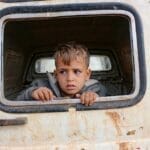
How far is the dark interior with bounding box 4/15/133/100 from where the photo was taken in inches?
95.5

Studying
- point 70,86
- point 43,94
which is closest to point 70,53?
point 70,86

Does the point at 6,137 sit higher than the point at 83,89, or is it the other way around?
the point at 83,89

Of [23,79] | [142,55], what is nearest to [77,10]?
[142,55]

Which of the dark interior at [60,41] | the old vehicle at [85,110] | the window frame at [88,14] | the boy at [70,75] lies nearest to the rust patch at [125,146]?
the old vehicle at [85,110]

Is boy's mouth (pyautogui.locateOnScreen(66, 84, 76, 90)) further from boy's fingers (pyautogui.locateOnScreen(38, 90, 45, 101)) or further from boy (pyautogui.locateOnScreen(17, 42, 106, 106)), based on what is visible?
boy's fingers (pyautogui.locateOnScreen(38, 90, 45, 101))

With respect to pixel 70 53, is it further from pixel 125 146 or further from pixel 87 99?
pixel 125 146

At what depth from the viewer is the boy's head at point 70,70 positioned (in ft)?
6.70

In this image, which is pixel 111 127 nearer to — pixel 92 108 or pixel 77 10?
pixel 92 108

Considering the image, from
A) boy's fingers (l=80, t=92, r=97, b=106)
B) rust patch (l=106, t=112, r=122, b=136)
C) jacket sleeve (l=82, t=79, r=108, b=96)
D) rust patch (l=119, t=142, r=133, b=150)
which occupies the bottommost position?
rust patch (l=119, t=142, r=133, b=150)

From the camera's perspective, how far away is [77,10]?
1.89 meters

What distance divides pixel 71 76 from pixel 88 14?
0.30 meters

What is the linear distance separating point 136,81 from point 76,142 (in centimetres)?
34

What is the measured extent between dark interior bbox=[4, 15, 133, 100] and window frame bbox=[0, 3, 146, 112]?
1.15ft

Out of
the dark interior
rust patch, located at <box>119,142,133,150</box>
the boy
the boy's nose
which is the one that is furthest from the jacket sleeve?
rust patch, located at <box>119,142,133,150</box>
